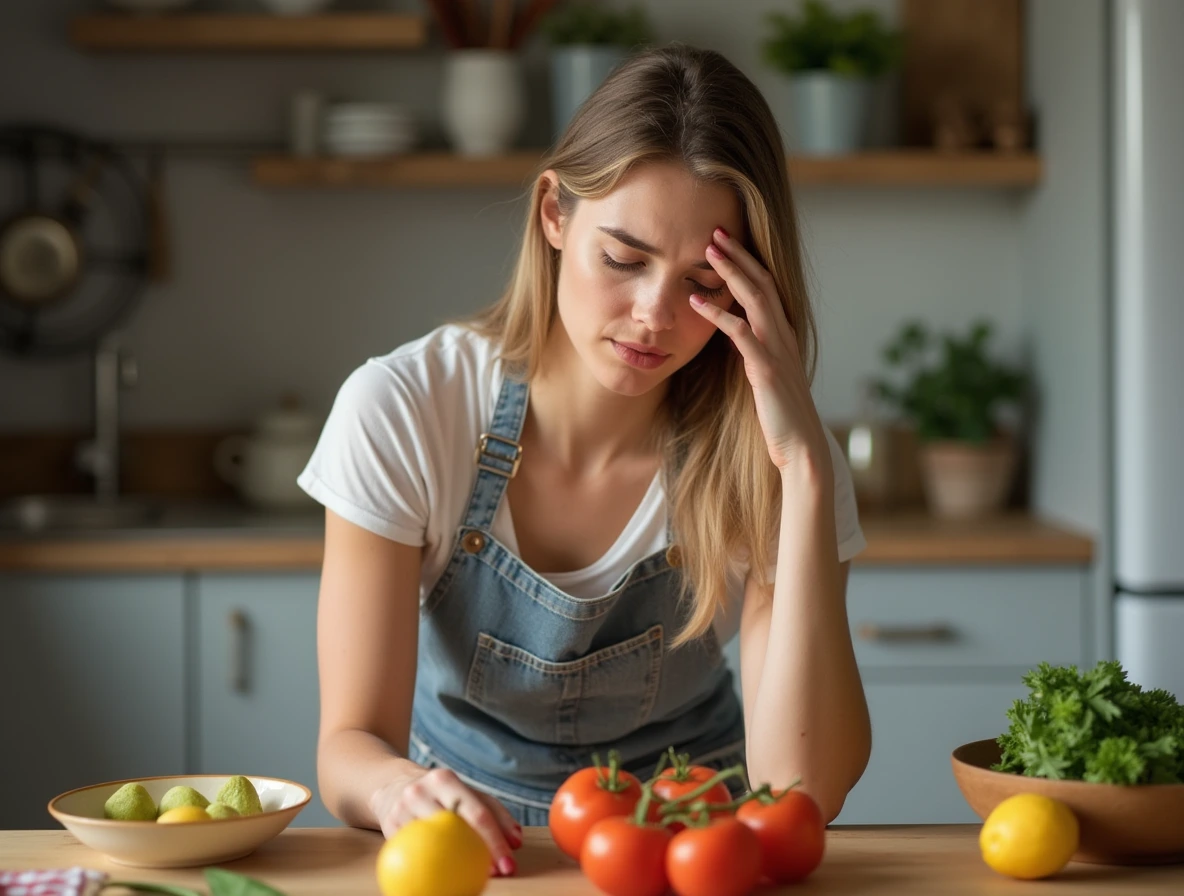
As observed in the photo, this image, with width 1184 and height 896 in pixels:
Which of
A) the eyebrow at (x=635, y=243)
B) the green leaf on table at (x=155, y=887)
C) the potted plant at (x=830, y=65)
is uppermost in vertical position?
the potted plant at (x=830, y=65)

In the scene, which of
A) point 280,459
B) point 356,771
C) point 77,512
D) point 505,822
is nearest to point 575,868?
point 505,822

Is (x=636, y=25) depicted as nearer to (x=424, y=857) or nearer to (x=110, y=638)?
(x=110, y=638)

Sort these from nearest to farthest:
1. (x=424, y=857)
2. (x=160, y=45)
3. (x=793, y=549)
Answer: (x=424, y=857)
(x=793, y=549)
(x=160, y=45)

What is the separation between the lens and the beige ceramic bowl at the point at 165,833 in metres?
→ 1.02

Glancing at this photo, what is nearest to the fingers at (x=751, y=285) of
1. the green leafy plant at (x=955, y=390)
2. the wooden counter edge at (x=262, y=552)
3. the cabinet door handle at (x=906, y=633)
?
the wooden counter edge at (x=262, y=552)

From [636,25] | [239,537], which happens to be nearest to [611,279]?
[239,537]

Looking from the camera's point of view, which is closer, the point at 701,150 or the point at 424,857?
the point at 424,857

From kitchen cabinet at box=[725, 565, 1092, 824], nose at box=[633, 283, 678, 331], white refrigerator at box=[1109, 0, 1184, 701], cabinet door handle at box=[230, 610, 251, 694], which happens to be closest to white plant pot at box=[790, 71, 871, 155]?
white refrigerator at box=[1109, 0, 1184, 701]

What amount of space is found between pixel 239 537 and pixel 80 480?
0.76 m

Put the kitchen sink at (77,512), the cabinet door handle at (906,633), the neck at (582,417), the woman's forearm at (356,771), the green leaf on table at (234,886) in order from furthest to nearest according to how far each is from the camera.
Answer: the kitchen sink at (77,512) → the cabinet door handle at (906,633) → the neck at (582,417) → the woman's forearm at (356,771) → the green leaf on table at (234,886)

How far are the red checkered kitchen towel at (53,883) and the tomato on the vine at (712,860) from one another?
1.26ft

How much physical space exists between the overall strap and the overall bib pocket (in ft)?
0.44

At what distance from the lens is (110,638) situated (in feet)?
8.41

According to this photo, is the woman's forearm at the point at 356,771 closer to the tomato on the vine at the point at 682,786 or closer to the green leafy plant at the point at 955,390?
the tomato on the vine at the point at 682,786
